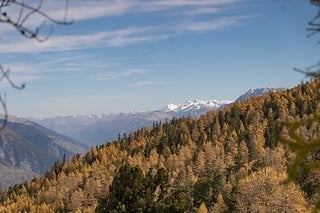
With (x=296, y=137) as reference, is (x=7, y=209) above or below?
below

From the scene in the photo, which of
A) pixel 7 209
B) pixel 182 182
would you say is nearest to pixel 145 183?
pixel 182 182

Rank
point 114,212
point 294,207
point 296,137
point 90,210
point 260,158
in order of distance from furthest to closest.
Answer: point 260,158, point 90,210, point 294,207, point 114,212, point 296,137

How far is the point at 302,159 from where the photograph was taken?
16.6ft

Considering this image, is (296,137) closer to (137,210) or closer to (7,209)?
(137,210)

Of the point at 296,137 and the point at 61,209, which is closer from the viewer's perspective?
the point at 296,137

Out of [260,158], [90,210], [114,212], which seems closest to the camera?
[114,212]

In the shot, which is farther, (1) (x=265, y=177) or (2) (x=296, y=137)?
(1) (x=265, y=177)

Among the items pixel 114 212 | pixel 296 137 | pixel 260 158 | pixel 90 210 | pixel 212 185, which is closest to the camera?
pixel 296 137

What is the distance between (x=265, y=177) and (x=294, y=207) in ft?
57.5

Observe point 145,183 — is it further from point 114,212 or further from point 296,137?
point 296,137

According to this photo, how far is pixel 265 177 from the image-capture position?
129750 millimetres

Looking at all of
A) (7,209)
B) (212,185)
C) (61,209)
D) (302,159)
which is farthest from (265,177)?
(302,159)

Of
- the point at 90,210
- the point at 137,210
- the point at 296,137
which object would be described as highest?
the point at 296,137

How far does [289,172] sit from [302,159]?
0.19 metres
